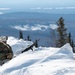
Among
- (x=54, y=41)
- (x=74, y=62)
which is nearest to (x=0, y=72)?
(x=74, y=62)

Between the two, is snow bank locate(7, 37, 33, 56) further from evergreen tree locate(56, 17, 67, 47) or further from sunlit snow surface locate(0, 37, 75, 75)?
evergreen tree locate(56, 17, 67, 47)

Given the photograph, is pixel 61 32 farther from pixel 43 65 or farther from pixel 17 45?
pixel 43 65

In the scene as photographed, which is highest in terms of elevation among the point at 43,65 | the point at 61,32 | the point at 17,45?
the point at 43,65

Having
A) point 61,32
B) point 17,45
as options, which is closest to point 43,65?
point 17,45

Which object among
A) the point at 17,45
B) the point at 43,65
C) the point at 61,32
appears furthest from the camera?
the point at 61,32

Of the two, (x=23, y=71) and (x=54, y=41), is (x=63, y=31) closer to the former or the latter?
(x=54, y=41)

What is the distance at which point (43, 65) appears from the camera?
33.7 feet

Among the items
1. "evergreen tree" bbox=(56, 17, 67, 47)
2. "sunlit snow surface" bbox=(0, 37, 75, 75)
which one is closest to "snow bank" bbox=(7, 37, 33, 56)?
"sunlit snow surface" bbox=(0, 37, 75, 75)

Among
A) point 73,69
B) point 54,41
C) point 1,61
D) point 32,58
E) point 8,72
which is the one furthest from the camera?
point 54,41

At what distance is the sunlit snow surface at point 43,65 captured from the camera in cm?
960

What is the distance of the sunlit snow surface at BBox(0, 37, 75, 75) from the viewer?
9.60 meters

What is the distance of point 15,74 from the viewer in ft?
33.0

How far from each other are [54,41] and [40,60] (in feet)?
133

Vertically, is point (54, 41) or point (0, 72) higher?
point (0, 72)
